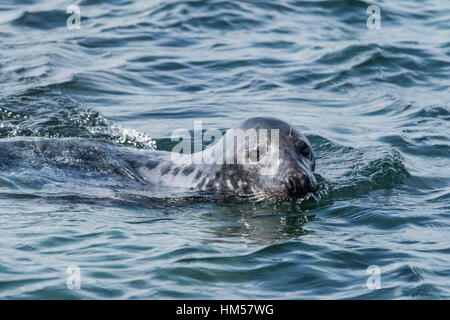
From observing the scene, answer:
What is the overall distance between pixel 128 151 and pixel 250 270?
311cm

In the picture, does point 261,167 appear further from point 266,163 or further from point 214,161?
point 214,161

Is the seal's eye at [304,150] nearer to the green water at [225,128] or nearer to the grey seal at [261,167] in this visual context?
the grey seal at [261,167]

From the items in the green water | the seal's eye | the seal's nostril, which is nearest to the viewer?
the green water

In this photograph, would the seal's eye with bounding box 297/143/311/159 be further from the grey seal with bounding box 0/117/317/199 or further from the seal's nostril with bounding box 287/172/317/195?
the seal's nostril with bounding box 287/172/317/195

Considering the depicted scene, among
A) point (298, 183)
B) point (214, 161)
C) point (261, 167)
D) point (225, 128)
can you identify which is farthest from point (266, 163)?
point (225, 128)

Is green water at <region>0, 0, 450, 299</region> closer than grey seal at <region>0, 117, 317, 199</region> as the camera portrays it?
Answer: Yes

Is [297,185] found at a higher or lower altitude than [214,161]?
lower

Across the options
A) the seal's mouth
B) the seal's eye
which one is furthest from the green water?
the seal's eye

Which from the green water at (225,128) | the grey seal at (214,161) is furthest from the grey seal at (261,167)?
the green water at (225,128)

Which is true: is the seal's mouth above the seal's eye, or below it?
below

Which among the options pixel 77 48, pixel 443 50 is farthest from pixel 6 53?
pixel 443 50

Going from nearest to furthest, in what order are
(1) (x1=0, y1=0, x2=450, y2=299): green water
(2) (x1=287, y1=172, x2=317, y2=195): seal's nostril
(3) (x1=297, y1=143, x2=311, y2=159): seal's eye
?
(1) (x1=0, y1=0, x2=450, y2=299): green water < (2) (x1=287, y1=172, x2=317, y2=195): seal's nostril < (3) (x1=297, y1=143, x2=311, y2=159): seal's eye

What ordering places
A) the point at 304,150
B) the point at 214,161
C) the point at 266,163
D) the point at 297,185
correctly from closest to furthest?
the point at 297,185, the point at 266,163, the point at 304,150, the point at 214,161
